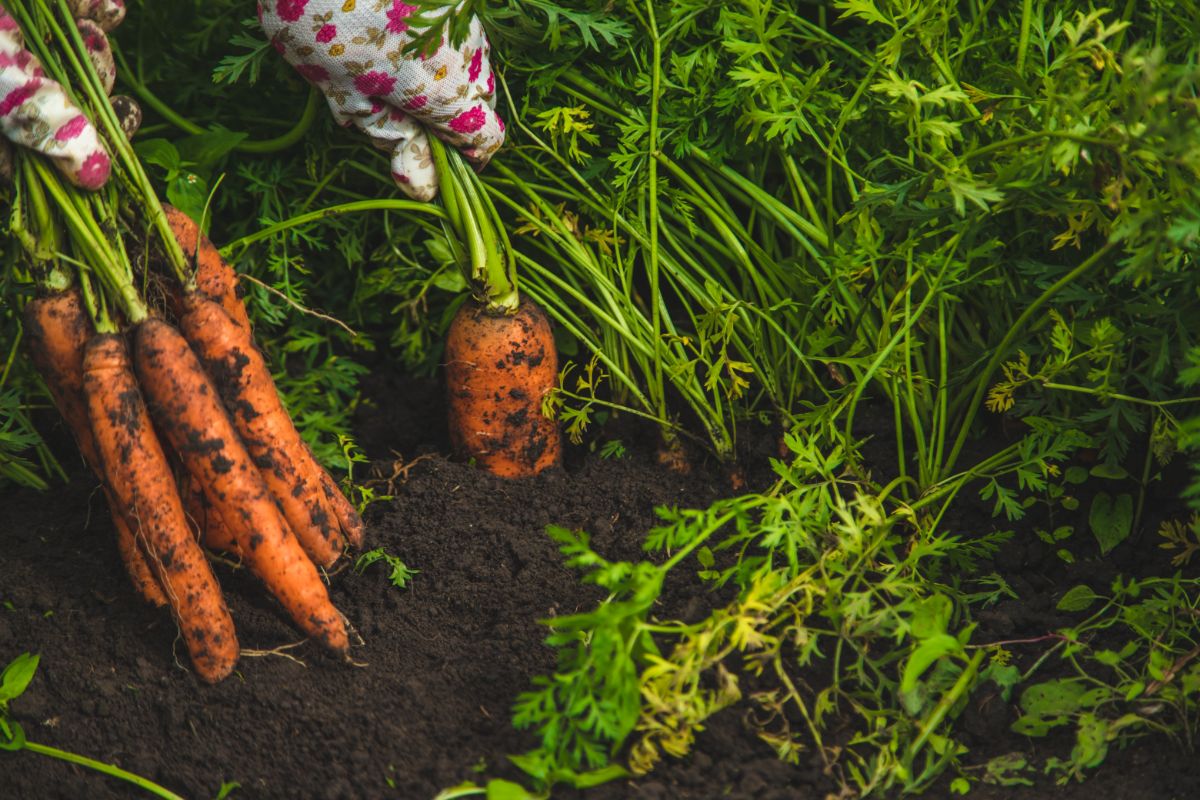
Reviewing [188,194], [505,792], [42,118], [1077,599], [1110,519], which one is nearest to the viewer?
[505,792]

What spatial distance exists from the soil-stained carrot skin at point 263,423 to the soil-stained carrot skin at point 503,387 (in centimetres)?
28

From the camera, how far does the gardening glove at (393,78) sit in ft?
4.89

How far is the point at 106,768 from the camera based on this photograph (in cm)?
131

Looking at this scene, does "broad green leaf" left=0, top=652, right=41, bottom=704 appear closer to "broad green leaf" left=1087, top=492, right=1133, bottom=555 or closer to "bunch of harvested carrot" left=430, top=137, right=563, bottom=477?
"bunch of harvested carrot" left=430, top=137, right=563, bottom=477

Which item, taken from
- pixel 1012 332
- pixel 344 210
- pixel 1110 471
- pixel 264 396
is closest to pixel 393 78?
pixel 344 210

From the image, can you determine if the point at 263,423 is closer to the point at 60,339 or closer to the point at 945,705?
the point at 60,339

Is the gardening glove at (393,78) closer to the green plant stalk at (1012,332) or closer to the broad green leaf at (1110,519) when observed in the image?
the green plant stalk at (1012,332)

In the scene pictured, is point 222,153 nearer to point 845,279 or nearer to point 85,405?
point 85,405

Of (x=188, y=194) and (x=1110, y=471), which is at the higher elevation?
(x=188, y=194)

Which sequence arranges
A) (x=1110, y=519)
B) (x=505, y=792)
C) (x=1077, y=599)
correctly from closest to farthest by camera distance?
(x=505, y=792), (x=1077, y=599), (x=1110, y=519)

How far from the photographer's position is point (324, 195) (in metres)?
1.92

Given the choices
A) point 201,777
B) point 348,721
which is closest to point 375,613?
point 348,721

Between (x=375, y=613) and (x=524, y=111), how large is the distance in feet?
2.58

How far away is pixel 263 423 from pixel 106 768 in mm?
492
